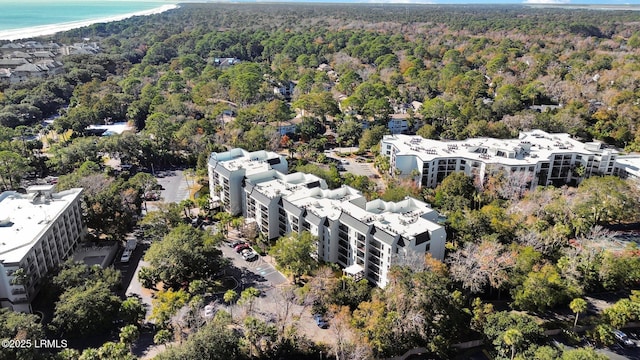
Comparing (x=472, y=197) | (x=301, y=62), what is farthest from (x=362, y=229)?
(x=301, y=62)

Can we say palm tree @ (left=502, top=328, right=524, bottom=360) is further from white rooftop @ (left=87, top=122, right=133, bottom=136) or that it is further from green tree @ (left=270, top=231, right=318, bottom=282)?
white rooftop @ (left=87, top=122, right=133, bottom=136)

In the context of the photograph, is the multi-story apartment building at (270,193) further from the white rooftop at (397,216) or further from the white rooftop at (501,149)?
the white rooftop at (501,149)

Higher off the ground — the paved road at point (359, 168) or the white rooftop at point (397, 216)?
the white rooftop at point (397, 216)

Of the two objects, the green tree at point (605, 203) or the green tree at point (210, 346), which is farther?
the green tree at point (605, 203)

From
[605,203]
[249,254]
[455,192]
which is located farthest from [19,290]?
[605,203]

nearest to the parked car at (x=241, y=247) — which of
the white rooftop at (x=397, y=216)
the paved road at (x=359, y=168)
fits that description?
the white rooftop at (x=397, y=216)

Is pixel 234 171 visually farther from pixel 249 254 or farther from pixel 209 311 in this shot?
pixel 209 311
